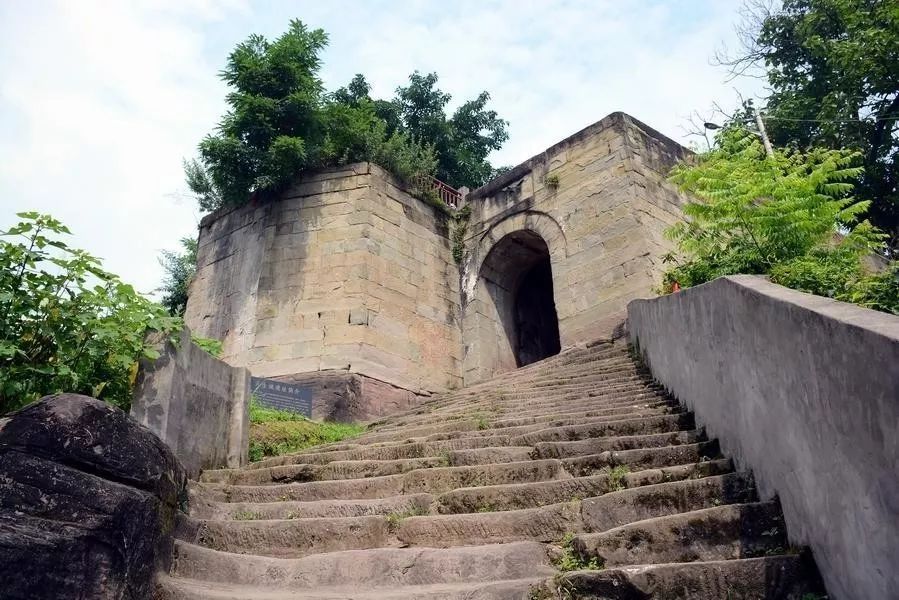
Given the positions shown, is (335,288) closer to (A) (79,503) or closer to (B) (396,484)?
(B) (396,484)

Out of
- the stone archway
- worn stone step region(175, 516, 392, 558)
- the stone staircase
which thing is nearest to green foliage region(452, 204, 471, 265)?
the stone archway

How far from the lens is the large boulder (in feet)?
8.20

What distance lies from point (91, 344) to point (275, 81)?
797 cm

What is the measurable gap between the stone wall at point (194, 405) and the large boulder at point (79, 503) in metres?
1.66

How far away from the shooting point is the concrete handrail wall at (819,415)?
2.24 meters

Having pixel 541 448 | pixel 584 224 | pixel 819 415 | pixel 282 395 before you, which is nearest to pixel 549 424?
pixel 541 448

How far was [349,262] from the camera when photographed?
1121cm

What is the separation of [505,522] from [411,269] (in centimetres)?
865

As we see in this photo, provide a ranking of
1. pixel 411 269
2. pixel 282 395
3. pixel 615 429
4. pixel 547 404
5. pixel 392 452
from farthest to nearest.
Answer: pixel 411 269 → pixel 282 395 → pixel 547 404 → pixel 392 452 → pixel 615 429

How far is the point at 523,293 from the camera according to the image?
1434 cm

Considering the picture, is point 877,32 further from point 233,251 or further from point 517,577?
point 517,577

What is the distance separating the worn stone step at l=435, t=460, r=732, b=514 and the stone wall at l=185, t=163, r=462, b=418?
6.15 metres

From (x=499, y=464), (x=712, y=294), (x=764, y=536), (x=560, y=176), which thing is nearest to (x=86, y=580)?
(x=499, y=464)

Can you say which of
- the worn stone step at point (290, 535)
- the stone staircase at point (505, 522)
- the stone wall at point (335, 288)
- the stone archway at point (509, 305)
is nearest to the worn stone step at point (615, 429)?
the stone staircase at point (505, 522)
